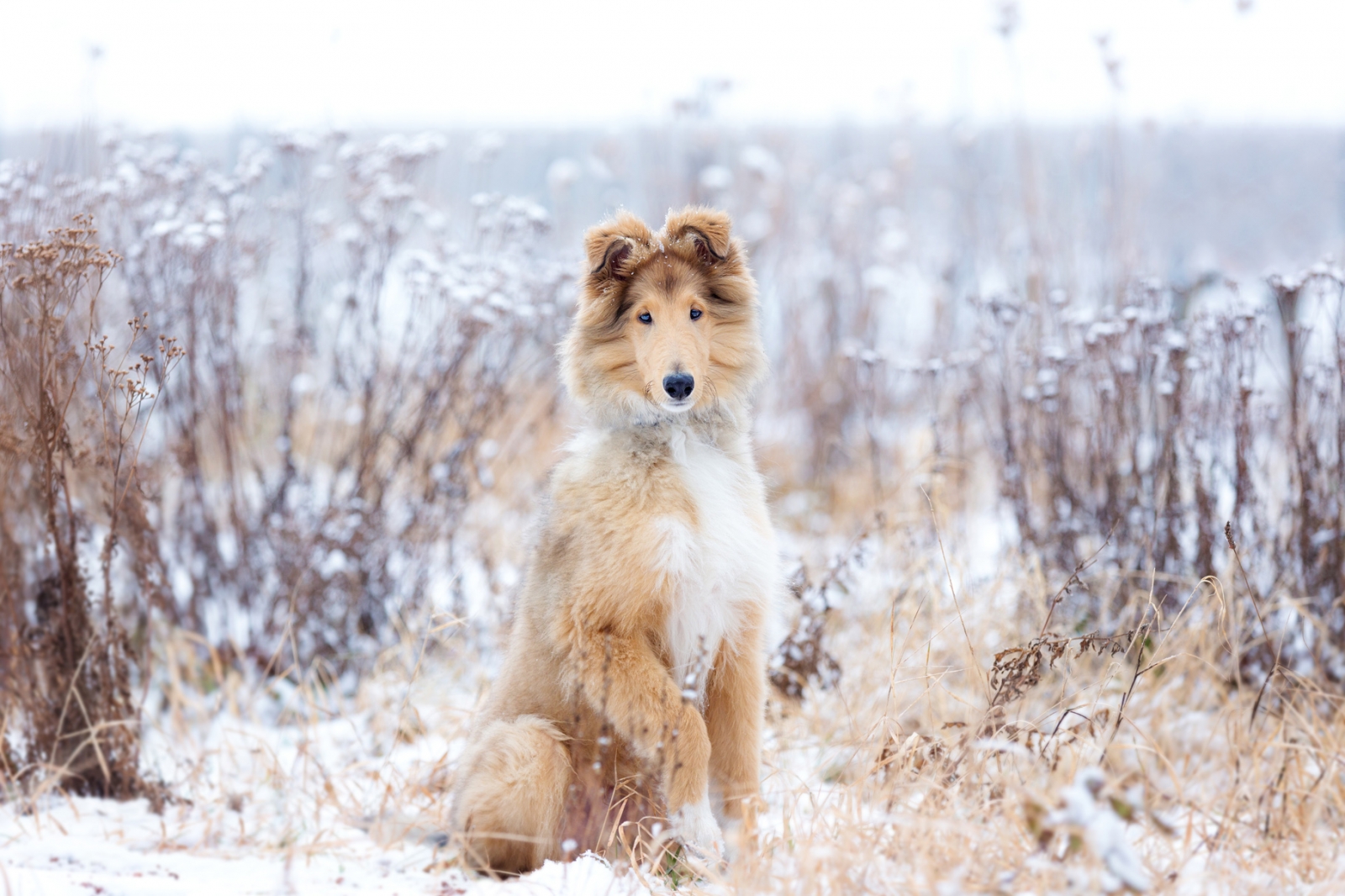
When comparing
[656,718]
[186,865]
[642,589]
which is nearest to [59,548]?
[186,865]

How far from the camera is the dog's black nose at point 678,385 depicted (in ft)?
10.1

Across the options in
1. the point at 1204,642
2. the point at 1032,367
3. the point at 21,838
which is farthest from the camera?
the point at 1032,367

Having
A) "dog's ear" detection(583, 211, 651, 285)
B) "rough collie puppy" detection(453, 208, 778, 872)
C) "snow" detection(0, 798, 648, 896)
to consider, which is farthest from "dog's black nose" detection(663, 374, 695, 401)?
"snow" detection(0, 798, 648, 896)

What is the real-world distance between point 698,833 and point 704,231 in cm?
186

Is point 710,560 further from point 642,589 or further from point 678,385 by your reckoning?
point 678,385

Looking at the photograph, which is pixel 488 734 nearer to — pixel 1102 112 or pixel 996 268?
pixel 1102 112

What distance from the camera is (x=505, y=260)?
214 inches

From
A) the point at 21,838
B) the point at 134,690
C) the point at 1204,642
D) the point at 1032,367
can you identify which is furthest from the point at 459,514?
the point at 1204,642

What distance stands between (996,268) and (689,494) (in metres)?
8.24

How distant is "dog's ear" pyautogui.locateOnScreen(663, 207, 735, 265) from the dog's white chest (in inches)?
24.6

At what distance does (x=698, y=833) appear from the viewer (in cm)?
294

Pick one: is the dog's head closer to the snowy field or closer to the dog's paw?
the snowy field

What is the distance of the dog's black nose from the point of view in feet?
10.1

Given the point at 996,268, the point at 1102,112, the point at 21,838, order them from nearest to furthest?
1. the point at 21,838
2. the point at 1102,112
3. the point at 996,268
